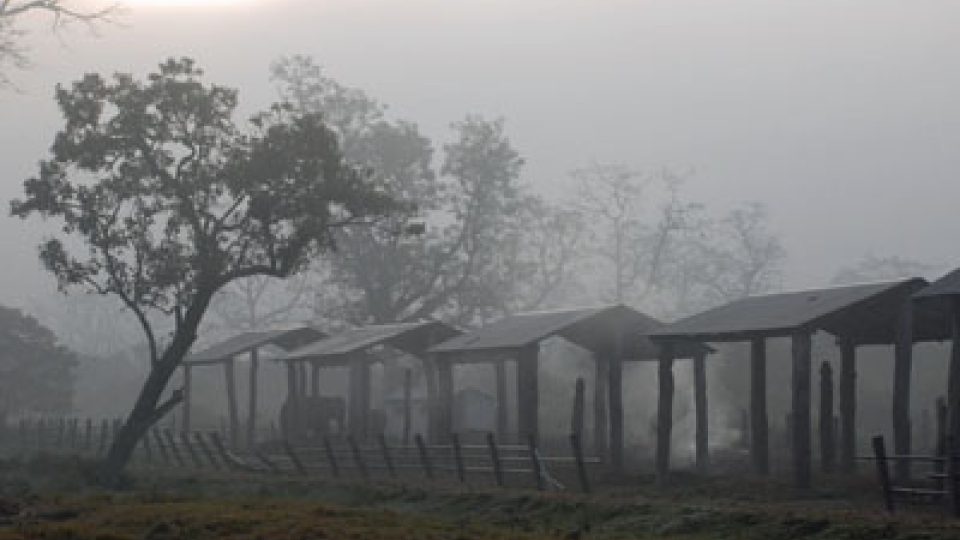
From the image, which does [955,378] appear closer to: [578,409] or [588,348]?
[578,409]

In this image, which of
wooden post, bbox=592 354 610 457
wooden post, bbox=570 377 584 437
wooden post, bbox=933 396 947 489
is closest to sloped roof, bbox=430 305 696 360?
wooden post, bbox=592 354 610 457

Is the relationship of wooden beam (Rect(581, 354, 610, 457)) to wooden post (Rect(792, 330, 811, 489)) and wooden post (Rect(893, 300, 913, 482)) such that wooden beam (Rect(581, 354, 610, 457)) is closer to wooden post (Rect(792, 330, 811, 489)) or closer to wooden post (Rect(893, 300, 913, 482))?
wooden post (Rect(893, 300, 913, 482))

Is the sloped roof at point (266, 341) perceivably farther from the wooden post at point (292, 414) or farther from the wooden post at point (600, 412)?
the wooden post at point (600, 412)

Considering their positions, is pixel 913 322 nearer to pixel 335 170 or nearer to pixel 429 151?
pixel 335 170

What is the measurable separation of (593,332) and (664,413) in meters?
7.46

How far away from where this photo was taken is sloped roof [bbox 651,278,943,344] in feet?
98.9

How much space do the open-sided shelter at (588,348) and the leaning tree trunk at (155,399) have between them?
24.3 ft

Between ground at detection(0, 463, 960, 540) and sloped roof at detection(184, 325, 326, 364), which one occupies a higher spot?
sloped roof at detection(184, 325, 326, 364)

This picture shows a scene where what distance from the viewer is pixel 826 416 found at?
33469mm

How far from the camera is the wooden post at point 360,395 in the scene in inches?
1891

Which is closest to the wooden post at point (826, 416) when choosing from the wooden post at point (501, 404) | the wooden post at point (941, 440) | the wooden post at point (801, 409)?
the wooden post at point (941, 440)

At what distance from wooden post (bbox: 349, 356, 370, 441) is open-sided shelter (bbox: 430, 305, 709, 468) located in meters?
5.33

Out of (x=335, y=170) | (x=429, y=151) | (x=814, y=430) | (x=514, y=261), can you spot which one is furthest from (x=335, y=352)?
(x=514, y=261)

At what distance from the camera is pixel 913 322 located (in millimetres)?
32375
